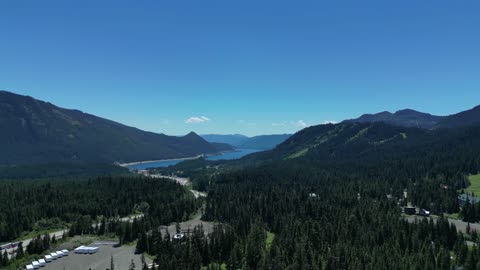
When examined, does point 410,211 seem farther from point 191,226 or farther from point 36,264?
point 36,264

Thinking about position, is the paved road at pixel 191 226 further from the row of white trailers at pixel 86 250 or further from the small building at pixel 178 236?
the row of white trailers at pixel 86 250

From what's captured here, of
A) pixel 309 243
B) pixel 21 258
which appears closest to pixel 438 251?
pixel 309 243

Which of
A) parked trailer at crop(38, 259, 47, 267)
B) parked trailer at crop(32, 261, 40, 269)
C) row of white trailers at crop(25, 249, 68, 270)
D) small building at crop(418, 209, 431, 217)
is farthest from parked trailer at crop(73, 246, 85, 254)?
small building at crop(418, 209, 431, 217)

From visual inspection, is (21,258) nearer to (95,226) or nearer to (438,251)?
(95,226)

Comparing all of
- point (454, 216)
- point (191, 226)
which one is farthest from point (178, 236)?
point (454, 216)

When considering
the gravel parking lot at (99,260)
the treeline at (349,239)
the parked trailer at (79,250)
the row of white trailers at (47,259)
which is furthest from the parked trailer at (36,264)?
the treeline at (349,239)
